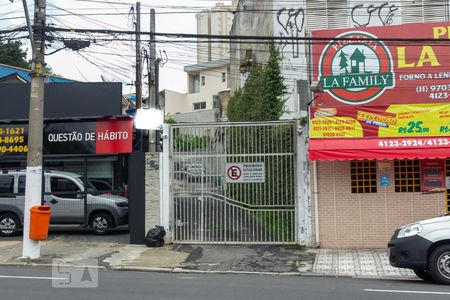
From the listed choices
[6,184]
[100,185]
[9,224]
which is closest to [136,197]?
[100,185]

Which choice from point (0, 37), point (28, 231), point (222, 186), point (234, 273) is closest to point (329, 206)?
point (222, 186)

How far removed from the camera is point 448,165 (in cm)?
1305

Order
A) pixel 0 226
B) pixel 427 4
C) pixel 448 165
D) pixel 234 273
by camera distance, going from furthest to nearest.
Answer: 1. pixel 427 4
2. pixel 0 226
3. pixel 448 165
4. pixel 234 273

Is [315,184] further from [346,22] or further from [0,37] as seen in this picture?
[346,22]

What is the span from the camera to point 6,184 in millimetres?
15484

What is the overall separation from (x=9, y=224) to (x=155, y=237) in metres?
4.97

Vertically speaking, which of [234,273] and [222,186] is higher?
[222,186]

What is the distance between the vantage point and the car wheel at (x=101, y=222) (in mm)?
15188

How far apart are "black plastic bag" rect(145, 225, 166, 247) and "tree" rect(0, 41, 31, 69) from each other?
114 feet

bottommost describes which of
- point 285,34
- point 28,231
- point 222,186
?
point 28,231

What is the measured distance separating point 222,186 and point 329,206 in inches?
Answer: 111

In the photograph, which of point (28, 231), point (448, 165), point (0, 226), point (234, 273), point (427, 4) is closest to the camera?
Answer: point (234, 273)

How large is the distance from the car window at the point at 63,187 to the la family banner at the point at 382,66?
7.39 m

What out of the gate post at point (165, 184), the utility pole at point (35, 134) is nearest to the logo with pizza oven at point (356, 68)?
the gate post at point (165, 184)
